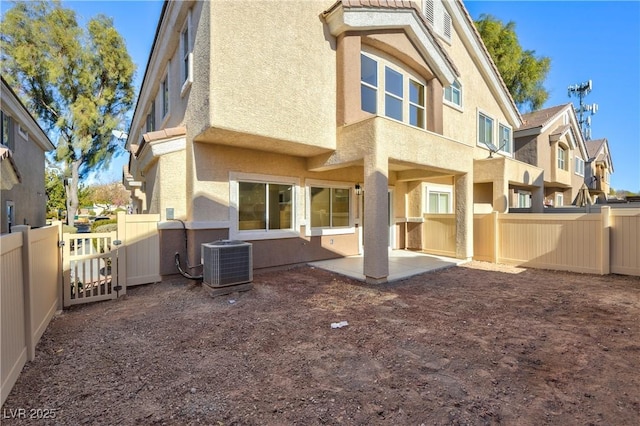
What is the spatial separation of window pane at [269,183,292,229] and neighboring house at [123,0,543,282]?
0.04 meters

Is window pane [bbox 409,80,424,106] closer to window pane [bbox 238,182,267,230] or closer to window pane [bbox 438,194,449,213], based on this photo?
window pane [bbox 438,194,449,213]

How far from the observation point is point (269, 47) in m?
7.52

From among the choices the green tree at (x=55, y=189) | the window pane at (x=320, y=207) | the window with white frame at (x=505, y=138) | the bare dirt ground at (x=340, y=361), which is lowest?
the bare dirt ground at (x=340, y=361)

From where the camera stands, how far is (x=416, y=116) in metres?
11.5

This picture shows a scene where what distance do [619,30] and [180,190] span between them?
21.4 metres

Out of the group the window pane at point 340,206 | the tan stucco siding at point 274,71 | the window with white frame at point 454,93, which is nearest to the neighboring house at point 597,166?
the window with white frame at point 454,93

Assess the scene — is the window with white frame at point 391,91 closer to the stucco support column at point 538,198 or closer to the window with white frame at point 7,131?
the stucco support column at point 538,198

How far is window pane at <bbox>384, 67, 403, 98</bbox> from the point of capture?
34.1ft

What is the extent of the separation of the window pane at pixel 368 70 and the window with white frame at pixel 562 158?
19198 mm

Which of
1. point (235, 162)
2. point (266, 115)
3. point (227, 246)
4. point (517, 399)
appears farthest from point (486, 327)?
point (235, 162)

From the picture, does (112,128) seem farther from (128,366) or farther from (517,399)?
(517,399)

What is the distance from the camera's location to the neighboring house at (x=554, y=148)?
63.5 feet

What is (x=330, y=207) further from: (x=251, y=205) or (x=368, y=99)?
(x=368, y=99)

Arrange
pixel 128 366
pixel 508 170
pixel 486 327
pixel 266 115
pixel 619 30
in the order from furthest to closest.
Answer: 1. pixel 619 30
2. pixel 508 170
3. pixel 266 115
4. pixel 486 327
5. pixel 128 366
